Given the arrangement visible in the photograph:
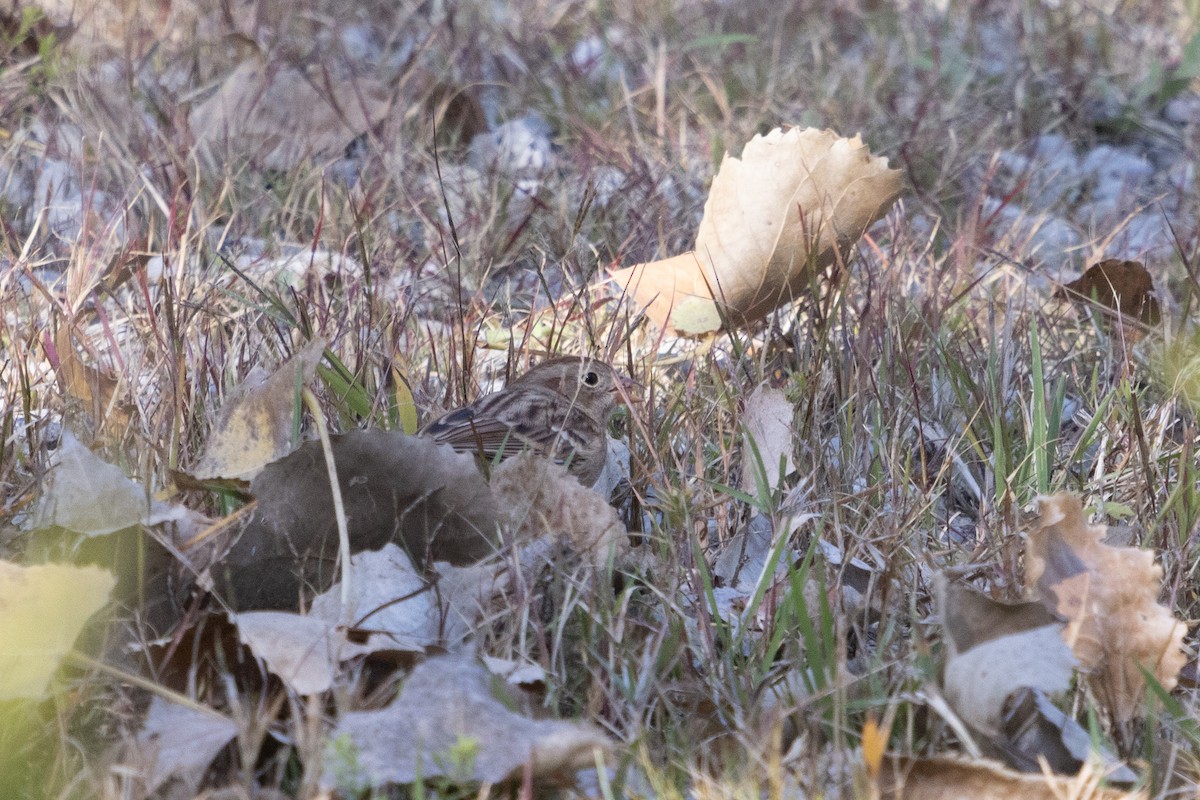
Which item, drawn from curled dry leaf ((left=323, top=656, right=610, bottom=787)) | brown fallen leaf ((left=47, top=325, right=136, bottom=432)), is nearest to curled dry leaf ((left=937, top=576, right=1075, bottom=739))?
curled dry leaf ((left=323, top=656, right=610, bottom=787))

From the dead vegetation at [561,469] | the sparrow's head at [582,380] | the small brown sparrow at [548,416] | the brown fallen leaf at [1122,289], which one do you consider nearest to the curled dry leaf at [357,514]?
the dead vegetation at [561,469]

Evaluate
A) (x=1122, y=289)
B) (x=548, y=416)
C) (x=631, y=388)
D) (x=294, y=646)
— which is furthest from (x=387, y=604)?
(x=1122, y=289)

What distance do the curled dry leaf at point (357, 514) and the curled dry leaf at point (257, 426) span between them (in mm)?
116

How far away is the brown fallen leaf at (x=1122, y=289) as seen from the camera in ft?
11.6

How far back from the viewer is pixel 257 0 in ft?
19.3

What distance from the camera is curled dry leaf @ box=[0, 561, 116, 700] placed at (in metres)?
1.77

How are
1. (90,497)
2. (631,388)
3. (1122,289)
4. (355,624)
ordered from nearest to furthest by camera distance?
(355,624) → (90,497) → (631,388) → (1122,289)

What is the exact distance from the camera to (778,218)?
10.7 ft

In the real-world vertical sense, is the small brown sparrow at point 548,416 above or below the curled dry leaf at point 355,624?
below

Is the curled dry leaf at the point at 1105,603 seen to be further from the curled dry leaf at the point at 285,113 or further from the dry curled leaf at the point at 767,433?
the curled dry leaf at the point at 285,113

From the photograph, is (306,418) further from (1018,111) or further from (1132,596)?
(1018,111)

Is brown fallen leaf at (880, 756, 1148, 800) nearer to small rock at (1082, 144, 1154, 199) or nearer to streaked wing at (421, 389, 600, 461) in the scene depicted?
streaked wing at (421, 389, 600, 461)

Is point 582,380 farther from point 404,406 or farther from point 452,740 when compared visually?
point 452,740

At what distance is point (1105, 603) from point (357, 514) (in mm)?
1128
